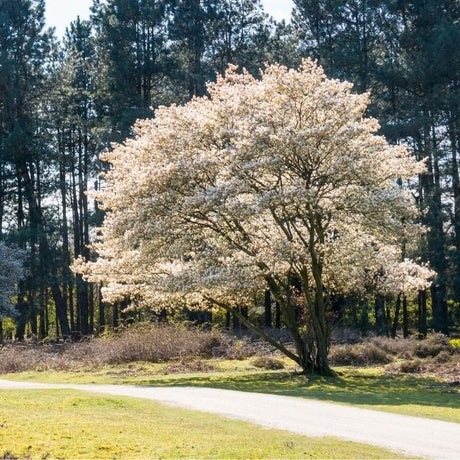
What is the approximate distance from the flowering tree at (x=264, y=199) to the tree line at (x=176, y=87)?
17697 mm

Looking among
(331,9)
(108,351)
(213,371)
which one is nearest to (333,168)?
(213,371)

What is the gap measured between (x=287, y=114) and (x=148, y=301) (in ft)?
28.9

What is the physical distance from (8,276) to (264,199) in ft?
79.5

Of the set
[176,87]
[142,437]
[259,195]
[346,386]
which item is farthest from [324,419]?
[176,87]

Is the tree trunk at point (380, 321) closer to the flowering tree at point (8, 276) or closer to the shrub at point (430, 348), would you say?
the shrub at point (430, 348)

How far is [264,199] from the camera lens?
903 inches

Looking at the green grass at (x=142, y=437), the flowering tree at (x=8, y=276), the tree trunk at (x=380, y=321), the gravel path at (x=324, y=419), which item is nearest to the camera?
the green grass at (x=142, y=437)

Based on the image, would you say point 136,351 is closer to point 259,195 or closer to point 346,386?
point 259,195

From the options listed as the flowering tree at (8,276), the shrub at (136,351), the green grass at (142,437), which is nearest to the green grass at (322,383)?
the shrub at (136,351)

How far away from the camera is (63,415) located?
43.6ft

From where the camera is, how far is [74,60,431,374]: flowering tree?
2361cm

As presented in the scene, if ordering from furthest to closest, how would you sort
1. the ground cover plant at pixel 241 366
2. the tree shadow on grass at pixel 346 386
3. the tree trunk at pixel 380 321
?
the tree trunk at pixel 380 321, the ground cover plant at pixel 241 366, the tree shadow on grass at pixel 346 386

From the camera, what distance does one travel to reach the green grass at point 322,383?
16812 millimetres

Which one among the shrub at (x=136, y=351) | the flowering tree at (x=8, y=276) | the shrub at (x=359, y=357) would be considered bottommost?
the shrub at (x=359, y=357)
